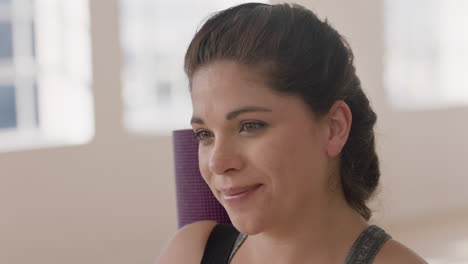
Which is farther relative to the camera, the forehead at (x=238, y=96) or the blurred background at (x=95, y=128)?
the blurred background at (x=95, y=128)

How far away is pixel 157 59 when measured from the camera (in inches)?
216

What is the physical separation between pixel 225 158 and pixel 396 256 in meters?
0.37

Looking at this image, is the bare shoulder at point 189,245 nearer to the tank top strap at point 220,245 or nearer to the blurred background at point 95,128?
the tank top strap at point 220,245

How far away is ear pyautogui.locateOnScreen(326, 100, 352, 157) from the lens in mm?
1576

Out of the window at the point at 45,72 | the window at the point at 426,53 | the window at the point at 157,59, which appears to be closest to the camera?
the window at the point at 45,72

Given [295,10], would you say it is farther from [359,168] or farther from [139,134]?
[139,134]

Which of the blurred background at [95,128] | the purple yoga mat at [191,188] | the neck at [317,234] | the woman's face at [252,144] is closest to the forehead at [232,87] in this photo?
the woman's face at [252,144]

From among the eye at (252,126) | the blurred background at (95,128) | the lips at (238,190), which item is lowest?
the blurred background at (95,128)

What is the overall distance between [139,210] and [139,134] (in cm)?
47

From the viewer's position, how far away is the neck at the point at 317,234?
5.28ft

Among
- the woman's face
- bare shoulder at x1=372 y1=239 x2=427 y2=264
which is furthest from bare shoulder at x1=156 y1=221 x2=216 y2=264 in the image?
bare shoulder at x1=372 y1=239 x2=427 y2=264

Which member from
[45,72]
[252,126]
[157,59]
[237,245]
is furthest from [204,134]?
[157,59]

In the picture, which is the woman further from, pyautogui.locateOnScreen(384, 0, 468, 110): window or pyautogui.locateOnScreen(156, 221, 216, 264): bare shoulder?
pyautogui.locateOnScreen(384, 0, 468, 110): window

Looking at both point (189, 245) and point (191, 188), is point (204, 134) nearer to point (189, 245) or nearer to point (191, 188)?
point (189, 245)
